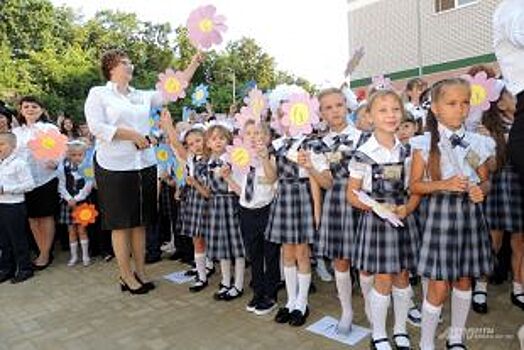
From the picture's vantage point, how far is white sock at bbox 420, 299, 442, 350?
2787mm

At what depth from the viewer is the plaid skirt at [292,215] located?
353cm

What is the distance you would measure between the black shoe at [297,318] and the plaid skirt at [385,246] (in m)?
0.78

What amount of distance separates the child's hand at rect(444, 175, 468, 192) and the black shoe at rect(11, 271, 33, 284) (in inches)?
167

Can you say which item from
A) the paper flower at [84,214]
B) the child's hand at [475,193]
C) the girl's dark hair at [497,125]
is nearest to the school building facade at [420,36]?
the paper flower at [84,214]

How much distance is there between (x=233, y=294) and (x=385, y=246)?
1.70 m

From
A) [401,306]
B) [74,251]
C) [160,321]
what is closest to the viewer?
[401,306]

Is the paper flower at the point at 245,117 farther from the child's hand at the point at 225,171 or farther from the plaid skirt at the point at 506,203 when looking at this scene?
the plaid skirt at the point at 506,203

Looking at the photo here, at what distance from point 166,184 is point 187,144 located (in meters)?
1.26

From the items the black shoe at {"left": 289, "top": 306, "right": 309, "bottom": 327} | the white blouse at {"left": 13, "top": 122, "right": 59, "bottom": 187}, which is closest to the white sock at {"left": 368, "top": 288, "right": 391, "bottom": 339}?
the black shoe at {"left": 289, "top": 306, "right": 309, "bottom": 327}

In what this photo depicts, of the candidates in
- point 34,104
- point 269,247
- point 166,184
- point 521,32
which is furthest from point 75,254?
point 521,32

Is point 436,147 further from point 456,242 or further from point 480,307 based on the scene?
point 480,307

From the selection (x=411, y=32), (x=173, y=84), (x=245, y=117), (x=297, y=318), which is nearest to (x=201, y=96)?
(x=173, y=84)

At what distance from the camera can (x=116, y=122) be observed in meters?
4.39

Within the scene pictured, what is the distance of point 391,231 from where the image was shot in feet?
9.32
